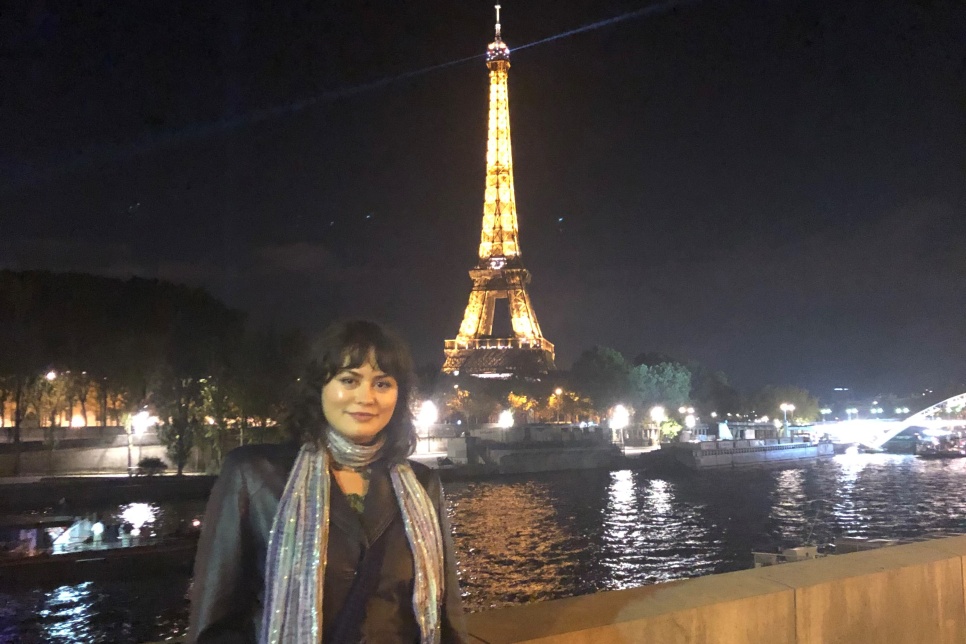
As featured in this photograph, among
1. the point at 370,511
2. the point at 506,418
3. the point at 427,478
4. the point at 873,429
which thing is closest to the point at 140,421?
the point at 506,418

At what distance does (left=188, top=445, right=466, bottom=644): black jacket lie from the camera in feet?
8.01

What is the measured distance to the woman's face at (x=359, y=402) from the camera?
2748mm

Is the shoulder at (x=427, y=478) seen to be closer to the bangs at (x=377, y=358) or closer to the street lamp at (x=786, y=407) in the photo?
the bangs at (x=377, y=358)

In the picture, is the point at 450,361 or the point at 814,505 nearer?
the point at 814,505

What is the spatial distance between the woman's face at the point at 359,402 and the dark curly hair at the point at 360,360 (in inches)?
0.9

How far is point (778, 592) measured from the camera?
457 cm

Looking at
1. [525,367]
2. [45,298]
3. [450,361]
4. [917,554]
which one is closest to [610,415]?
[525,367]

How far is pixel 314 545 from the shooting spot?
8.17 ft

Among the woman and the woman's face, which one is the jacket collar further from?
the woman's face

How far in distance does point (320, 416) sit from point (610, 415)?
8691cm

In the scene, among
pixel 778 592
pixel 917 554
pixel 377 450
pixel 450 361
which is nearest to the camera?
pixel 377 450

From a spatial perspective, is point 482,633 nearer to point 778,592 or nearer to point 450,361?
point 778,592

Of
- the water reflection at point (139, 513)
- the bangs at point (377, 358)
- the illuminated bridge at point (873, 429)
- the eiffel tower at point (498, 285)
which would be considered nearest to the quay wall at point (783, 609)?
the bangs at point (377, 358)

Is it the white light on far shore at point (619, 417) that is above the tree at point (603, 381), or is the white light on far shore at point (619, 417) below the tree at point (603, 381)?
below
